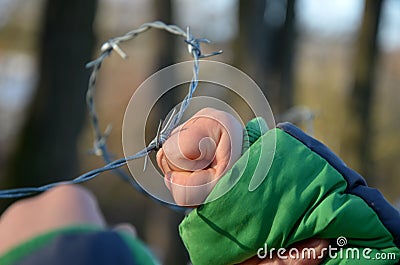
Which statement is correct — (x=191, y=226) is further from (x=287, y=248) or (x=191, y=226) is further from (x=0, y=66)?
(x=0, y=66)

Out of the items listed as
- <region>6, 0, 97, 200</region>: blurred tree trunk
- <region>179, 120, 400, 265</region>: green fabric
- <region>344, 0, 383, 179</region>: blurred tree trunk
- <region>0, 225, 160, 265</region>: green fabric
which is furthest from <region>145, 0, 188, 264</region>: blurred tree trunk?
<region>0, 225, 160, 265</region>: green fabric

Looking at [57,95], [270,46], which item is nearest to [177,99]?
[57,95]

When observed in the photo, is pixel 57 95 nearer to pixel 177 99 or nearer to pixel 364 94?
pixel 177 99

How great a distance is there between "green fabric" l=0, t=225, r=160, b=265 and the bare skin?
0.79 ft

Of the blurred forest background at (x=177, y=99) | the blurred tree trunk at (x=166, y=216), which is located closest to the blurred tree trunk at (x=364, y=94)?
the blurred forest background at (x=177, y=99)

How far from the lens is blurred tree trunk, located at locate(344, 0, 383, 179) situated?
3904mm

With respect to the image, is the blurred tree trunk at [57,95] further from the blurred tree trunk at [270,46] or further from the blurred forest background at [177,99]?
the blurred tree trunk at [270,46]

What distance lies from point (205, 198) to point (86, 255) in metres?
0.31

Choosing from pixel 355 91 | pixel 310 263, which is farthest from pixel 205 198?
pixel 355 91

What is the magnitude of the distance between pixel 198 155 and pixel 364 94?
11.2ft

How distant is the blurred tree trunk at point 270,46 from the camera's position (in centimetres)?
345

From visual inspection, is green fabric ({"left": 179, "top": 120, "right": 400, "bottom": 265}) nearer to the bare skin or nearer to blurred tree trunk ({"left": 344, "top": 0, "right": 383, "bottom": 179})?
the bare skin

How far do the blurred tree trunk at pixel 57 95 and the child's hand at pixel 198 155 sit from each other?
2.03 m

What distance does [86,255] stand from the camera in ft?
1.41
